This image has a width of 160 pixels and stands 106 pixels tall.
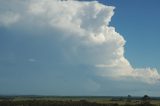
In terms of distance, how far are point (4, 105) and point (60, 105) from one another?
1121 inches

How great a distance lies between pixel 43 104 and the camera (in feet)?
620

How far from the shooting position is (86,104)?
191625 mm

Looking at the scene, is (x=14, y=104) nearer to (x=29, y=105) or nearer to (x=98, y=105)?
(x=29, y=105)

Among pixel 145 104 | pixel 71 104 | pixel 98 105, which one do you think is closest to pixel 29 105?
pixel 71 104

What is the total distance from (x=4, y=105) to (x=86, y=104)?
41.4 meters

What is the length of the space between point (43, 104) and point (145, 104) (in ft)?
166

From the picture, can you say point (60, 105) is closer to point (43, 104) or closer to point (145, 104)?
point (43, 104)

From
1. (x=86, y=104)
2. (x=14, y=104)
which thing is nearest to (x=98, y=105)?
(x=86, y=104)

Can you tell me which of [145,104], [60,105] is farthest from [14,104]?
[145,104]

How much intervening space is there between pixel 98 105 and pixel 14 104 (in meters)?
43.4

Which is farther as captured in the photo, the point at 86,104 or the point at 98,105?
the point at 86,104

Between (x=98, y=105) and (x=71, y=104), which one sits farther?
(x=71, y=104)

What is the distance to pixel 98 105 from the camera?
18012 cm

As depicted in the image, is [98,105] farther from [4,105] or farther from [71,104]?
[4,105]
